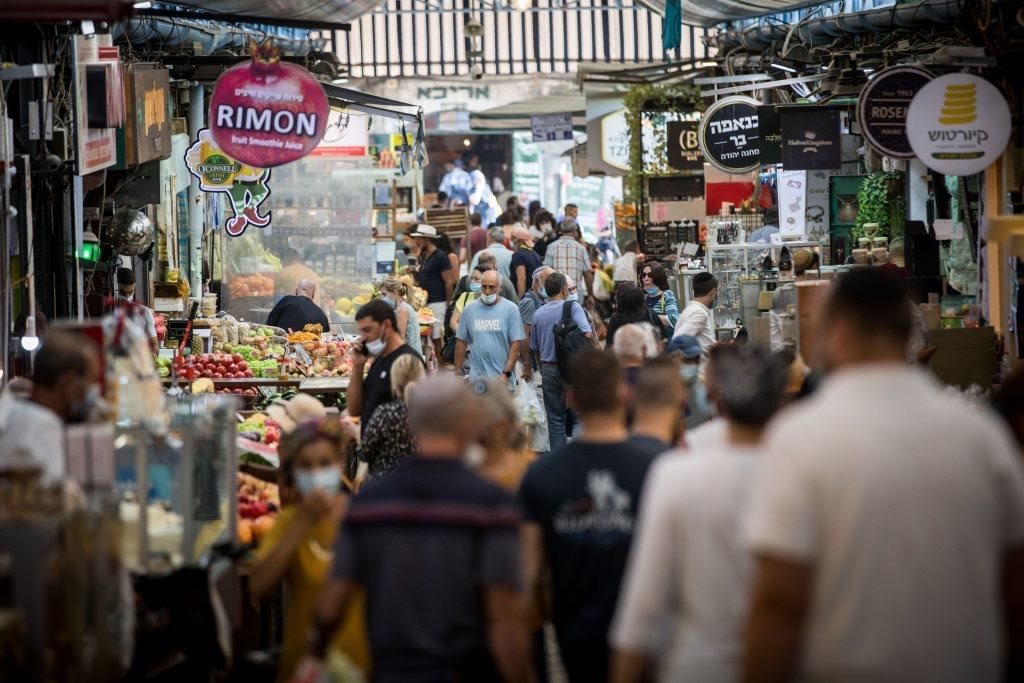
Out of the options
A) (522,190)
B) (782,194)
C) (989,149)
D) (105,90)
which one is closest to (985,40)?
(989,149)

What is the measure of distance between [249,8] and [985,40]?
8152 millimetres

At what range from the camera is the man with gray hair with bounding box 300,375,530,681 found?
4.78 meters

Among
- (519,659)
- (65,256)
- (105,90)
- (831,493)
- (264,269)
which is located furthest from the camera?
(264,269)

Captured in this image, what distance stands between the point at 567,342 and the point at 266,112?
126 inches

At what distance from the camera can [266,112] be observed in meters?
13.5

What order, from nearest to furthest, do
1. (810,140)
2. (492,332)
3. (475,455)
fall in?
(475,455) → (492,332) → (810,140)

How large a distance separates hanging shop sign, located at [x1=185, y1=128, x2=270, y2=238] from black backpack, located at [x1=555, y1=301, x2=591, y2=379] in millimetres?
4176

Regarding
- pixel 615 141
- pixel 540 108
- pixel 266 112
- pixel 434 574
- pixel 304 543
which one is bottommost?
pixel 304 543

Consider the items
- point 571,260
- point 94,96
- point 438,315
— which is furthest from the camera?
point 571,260

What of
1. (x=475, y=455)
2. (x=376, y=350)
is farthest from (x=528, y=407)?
(x=475, y=455)

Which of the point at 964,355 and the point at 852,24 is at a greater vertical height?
the point at 852,24

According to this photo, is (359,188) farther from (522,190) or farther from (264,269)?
(522,190)

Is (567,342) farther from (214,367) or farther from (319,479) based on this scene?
(319,479)

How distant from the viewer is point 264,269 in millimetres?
19234
